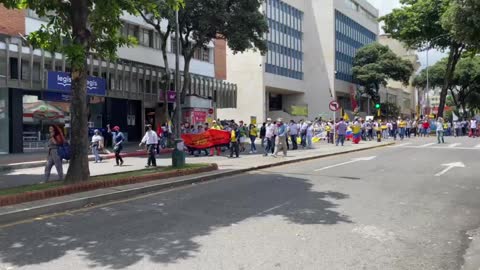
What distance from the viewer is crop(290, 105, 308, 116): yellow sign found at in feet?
219

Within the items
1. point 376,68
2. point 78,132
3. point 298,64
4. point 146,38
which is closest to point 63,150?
point 78,132

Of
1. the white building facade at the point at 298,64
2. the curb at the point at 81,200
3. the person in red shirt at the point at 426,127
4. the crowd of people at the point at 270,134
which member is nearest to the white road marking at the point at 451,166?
the crowd of people at the point at 270,134

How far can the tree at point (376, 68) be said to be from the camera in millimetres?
71000

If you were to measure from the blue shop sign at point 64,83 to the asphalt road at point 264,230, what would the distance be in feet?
54.8

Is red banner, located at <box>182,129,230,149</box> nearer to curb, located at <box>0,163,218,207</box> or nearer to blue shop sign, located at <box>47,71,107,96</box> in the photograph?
blue shop sign, located at <box>47,71,107,96</box>

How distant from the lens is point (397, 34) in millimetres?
44312

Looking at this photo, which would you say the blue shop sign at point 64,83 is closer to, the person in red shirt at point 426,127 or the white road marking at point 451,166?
A: the white road marking at point 451,166

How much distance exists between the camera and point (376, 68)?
71.3m

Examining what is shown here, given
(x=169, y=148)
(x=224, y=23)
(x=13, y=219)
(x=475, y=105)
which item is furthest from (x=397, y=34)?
(x=475, y=105)

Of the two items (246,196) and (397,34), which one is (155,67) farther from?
(246,196)

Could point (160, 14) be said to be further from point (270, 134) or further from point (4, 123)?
point (4, 123)

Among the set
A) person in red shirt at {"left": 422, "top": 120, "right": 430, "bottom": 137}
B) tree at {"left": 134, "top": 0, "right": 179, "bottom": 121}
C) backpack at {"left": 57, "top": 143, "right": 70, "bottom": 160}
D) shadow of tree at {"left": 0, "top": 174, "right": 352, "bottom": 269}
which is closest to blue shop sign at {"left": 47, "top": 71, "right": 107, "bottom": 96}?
tree at {"left": 134, "top": 0, "right": 179, "bottom": 121}

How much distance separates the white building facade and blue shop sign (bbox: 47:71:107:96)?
31212 mm

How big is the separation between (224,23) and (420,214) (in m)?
21.9
